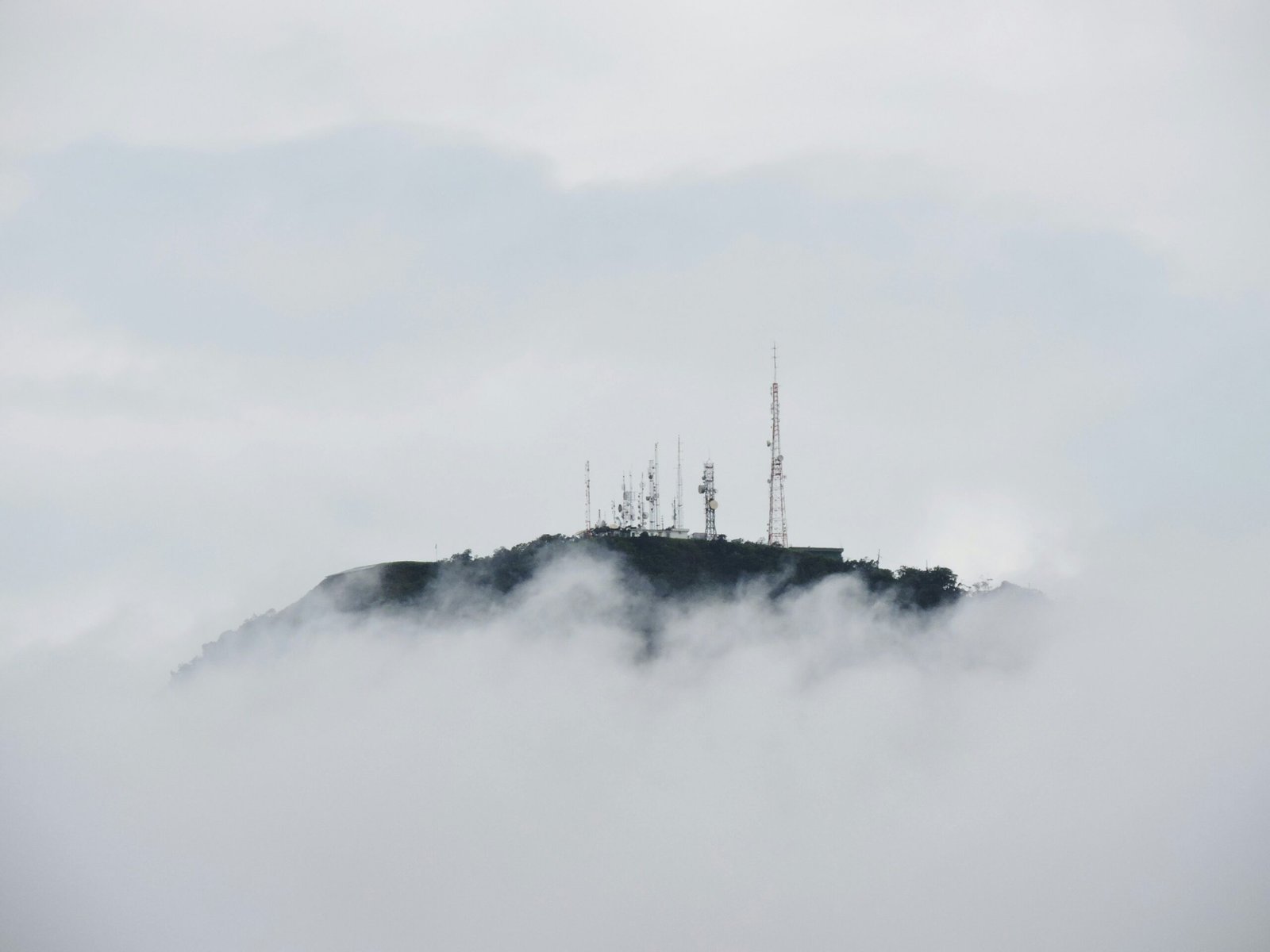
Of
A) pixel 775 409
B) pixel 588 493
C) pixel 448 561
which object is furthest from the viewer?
pixel 448 561

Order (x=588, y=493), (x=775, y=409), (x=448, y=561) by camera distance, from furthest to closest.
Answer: (x=448, y=561) < (x=588, y=493) < (x=775, y=409)

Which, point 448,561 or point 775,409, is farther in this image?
point 448,561

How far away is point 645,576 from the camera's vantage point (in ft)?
560

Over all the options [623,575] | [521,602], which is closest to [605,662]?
[521,602]

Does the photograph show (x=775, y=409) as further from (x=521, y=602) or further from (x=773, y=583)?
(x=521, y=602)

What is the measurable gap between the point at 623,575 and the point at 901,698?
44738 millimetres

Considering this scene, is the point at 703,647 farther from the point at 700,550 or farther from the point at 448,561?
the point at 448,561

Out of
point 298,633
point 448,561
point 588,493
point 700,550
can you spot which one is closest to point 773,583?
point 700,550

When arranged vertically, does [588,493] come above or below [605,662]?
above

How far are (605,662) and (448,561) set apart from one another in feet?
74.9

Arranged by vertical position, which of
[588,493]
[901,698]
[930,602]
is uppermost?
[588,493]

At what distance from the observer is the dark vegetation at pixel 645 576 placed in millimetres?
169875

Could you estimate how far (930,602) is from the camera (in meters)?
182

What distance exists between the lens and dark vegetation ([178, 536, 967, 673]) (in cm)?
16988
